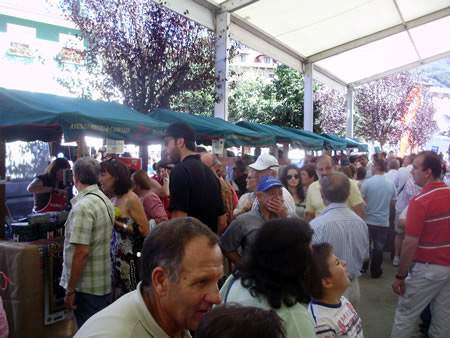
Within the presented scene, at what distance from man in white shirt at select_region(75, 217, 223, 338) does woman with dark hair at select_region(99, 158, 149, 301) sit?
2.29 metres

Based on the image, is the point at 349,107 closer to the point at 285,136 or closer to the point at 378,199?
Answer: the point at 285,136

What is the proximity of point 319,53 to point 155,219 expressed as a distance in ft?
42.5

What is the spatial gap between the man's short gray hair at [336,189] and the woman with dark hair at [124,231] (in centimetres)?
178

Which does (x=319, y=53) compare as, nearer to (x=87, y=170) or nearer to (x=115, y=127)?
(x=115, y=127)

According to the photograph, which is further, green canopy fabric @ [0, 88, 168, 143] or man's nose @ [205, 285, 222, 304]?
green canopy fabric @ [0, 88, 168, 143]

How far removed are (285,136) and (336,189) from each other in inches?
261

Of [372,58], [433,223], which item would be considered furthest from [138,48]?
[372,58]

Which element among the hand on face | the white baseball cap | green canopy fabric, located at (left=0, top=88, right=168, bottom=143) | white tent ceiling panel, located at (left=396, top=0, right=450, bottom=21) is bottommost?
the hand on face

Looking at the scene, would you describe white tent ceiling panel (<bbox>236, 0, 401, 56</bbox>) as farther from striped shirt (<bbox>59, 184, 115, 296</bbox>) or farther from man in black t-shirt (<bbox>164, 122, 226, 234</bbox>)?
striped shirt (<bbox>59, 184, 115, 296</bbox>)

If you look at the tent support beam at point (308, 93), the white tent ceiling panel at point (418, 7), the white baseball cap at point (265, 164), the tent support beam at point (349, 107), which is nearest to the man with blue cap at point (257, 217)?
the white baseball cap at point (265, 164)

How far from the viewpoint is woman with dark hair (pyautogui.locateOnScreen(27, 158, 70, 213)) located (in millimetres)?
5828

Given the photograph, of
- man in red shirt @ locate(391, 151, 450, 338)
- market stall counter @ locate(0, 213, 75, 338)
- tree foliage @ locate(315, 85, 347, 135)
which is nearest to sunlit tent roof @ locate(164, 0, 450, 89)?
market stall counter @ locate(0, 213, 75, 338)

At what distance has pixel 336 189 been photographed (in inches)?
120

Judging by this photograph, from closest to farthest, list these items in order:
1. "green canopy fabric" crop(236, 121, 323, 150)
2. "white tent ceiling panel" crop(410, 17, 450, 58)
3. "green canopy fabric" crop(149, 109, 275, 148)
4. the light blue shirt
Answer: the light blue shirt
"green canopy fabric" crop(149, 109, 275, 148)
"green canopy fabric" crop(236, 121, 323, 150)
"white tent ceiling panel" crop(410, 17, 450, 58)
